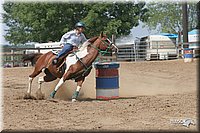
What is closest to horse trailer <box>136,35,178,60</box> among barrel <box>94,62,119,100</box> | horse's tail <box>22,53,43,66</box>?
horse's tail <box>22,53,43,66</box>

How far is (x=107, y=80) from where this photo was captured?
9.48 meters

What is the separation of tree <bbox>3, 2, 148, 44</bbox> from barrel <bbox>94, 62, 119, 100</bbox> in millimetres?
20280

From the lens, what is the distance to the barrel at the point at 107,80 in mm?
9477

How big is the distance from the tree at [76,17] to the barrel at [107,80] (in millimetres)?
20280

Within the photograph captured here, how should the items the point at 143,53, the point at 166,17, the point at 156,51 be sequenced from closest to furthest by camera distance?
the point at 143,53 → the point at 156,51 → the point at 166,17

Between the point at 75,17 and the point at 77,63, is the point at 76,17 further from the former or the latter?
the point at 77,63

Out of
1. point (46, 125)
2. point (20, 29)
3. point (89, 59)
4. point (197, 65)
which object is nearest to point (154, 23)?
point (20, 29)

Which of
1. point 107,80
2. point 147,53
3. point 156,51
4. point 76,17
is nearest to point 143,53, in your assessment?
point 156,51

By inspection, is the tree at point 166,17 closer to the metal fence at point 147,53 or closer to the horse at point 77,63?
the metal fence at point 147,53

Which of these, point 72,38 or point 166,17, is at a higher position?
point 166,17

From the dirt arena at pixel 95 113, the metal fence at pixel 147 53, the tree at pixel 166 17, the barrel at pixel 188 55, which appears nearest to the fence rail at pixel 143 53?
the metal fence at pixel 147 53

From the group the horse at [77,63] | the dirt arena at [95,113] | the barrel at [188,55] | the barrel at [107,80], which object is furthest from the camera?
the barrel at [188,55]

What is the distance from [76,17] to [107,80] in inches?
887

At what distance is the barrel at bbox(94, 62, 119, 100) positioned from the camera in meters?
9.48
